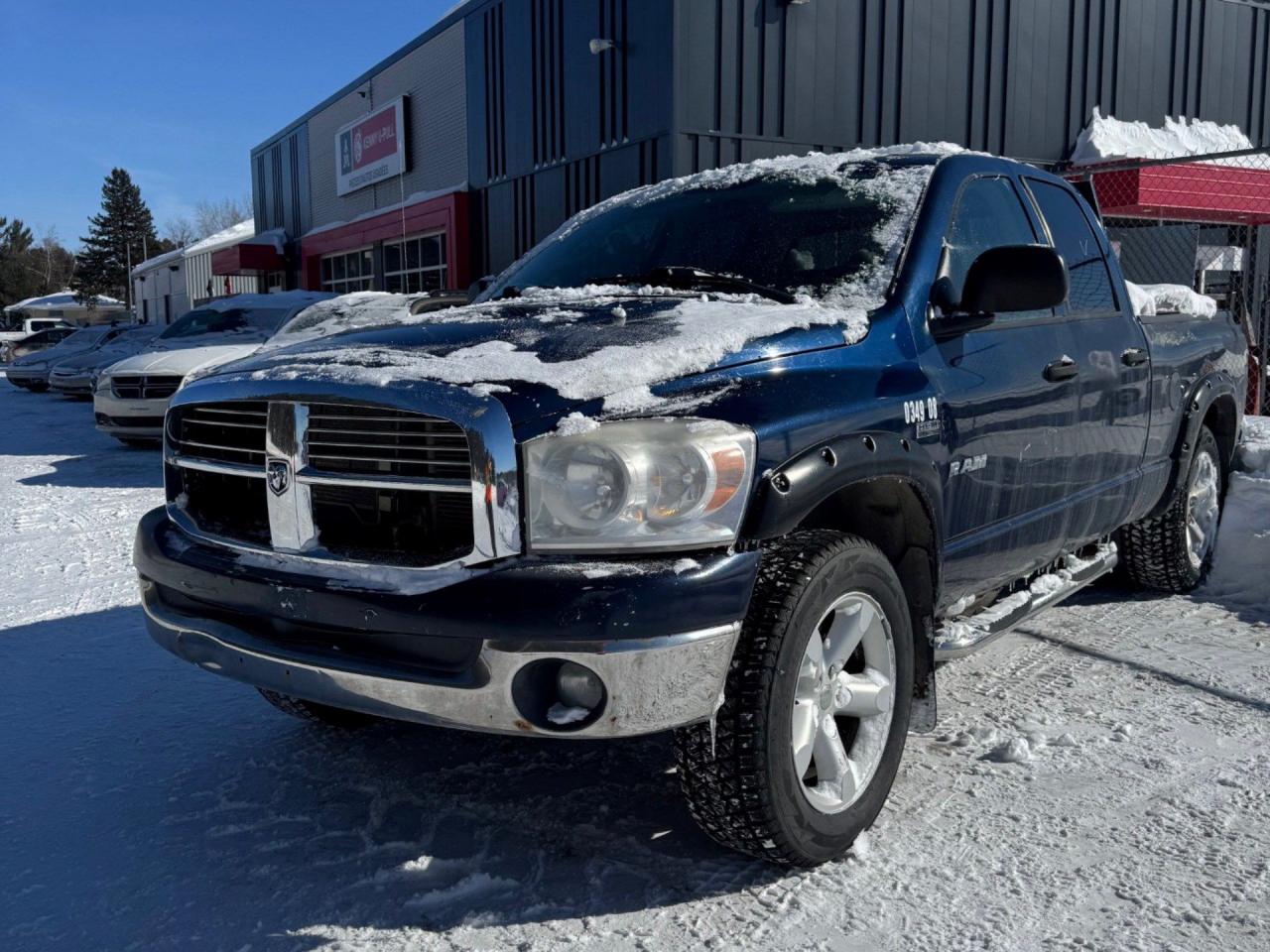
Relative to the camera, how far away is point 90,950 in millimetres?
2350

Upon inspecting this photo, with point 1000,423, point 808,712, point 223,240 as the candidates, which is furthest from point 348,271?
point 808,712

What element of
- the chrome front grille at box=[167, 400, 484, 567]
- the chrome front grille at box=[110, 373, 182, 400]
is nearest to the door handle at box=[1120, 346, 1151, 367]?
the chrome front grille at box=[167, 400, 484, 567]

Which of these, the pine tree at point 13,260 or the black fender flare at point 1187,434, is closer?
the black fender flare at point 1187,434

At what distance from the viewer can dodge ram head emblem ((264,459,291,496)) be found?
8.49 ft

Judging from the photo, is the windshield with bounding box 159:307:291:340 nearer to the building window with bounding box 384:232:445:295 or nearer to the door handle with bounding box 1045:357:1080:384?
the building window with bounding box 384:232:445:295

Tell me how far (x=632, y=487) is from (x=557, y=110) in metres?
14.8

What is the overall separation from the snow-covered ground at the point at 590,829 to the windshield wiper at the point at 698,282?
1.42m

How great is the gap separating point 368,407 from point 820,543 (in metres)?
1.07

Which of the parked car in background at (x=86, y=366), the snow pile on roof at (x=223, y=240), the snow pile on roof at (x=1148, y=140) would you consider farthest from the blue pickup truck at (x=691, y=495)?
the snow pile on roof at (x=223, y=240)

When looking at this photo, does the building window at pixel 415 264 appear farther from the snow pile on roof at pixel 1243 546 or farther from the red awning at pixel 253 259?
the snow pile on roof at pixel 1243 546

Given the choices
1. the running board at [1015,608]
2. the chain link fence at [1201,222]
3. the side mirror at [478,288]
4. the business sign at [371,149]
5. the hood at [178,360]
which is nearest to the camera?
the running board at [1015,608]

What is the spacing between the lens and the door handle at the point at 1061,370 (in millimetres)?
3537

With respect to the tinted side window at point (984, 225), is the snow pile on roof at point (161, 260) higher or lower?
higher

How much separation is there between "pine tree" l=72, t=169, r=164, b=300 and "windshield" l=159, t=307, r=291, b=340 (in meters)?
85.3
